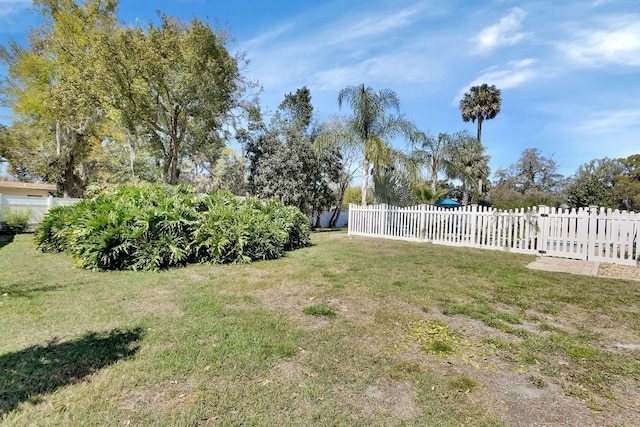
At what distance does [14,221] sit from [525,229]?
18117mm

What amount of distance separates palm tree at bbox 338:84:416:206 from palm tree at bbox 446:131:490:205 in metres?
8.28

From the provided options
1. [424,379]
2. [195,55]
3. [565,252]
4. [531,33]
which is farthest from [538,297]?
[195,55]

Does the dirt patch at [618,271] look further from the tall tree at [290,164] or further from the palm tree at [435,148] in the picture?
the palm tree at [435,148]

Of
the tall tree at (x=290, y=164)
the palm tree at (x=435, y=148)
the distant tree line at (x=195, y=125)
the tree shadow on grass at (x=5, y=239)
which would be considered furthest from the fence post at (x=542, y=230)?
the tree shadow on grass at (x=5, y=239)

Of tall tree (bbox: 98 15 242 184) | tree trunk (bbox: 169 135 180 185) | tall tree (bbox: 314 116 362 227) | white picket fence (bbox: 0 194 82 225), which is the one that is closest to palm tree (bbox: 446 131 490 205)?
tall tree (bbox: 314 116 362 227)

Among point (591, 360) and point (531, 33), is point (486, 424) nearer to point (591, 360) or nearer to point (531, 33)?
point (591, 360)

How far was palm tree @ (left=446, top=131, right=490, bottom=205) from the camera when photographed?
20.4 metres

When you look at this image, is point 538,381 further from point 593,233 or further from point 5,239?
point 5,239

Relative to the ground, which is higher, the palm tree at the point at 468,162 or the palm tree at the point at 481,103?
the palm tree at the point at 481,103

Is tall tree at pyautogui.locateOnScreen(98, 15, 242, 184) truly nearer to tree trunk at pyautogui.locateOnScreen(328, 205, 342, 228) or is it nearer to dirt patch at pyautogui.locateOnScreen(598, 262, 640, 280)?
tree trunk at pyautogui.locateOnScreen(328, 205, 342, 228)

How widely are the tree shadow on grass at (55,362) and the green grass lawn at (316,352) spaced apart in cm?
2

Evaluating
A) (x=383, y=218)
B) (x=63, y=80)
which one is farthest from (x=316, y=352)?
(x=63, y=80)

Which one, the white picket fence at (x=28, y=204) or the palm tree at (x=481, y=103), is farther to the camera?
the palm tree at (x=481, y=103)

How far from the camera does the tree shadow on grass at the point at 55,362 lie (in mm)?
2207
